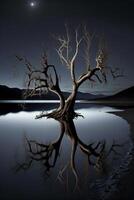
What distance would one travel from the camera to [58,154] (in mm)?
6301

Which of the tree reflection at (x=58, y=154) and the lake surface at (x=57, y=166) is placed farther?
the tree reflection at (x=58, y=154)

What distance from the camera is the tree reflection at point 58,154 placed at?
16.7ft

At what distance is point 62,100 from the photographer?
51.8 feet

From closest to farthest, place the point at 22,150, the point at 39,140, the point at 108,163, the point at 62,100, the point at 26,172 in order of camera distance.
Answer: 1. the point at 26,172
2. the point at 108,163
3. the point at 22,150
4. the point at 39,140
5. the point at 62,100

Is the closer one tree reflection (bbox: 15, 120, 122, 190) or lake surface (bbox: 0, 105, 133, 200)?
lake surface (bbox: 0, 105, 133, 200)

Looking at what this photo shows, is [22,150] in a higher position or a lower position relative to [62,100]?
lower

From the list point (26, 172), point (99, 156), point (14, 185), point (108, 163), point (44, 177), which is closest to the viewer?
point (14, 185)

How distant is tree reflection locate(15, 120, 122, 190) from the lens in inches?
200

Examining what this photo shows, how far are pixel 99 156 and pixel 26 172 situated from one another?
5.62ft

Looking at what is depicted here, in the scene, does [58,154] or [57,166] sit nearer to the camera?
[57,166]

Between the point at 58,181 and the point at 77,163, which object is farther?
the point at 77,163

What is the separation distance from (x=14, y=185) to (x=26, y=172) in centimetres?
71

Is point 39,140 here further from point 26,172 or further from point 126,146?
point 26,172

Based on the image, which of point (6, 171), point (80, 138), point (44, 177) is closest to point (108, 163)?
point (44, 177)
